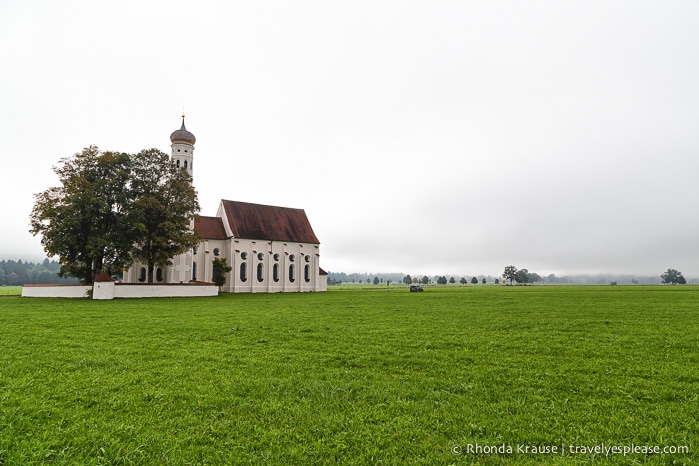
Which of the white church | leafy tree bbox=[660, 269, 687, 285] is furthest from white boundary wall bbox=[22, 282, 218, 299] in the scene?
leafy tree bbox=[660, 269, 687, 285]

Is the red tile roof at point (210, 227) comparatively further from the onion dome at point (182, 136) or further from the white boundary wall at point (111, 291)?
the white boundary wall at point (111, 291)

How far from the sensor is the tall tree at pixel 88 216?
1353 inches

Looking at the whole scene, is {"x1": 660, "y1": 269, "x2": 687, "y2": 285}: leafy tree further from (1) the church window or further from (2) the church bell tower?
(2) the church bell tower

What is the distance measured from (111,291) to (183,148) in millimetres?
→ 27692

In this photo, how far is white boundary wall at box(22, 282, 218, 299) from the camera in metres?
34.6

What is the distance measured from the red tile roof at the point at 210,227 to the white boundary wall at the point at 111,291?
48.3ft

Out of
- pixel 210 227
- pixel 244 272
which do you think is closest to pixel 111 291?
pixel 244 272

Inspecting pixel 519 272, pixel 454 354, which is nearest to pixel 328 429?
pixel 454 354

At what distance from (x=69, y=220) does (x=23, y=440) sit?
36.0 metres

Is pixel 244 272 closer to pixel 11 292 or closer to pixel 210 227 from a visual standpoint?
pixel 210 227

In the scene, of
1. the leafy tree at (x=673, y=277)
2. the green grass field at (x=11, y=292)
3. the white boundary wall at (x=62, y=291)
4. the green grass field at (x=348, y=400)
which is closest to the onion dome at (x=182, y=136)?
the white boundary wall at (x=62, y=291)

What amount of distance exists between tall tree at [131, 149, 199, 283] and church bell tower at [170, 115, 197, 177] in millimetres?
14221

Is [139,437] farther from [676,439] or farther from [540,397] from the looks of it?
[676,439]

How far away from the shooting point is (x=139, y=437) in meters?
4.56
